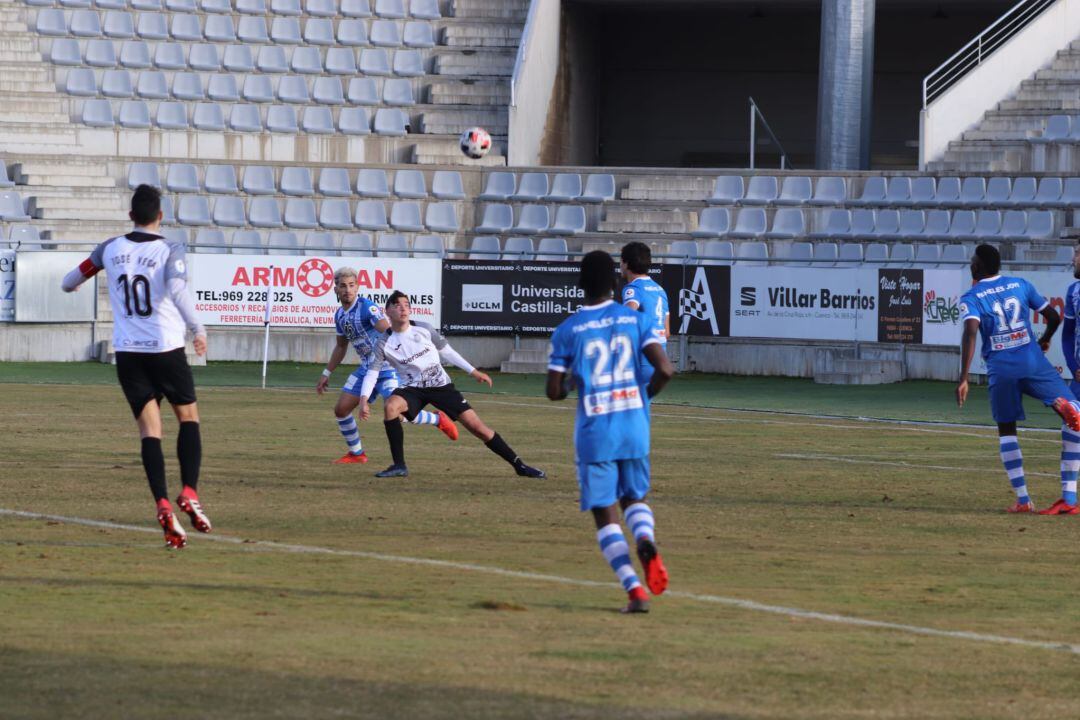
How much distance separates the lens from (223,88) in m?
36.8

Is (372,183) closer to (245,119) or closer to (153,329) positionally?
(245,119)

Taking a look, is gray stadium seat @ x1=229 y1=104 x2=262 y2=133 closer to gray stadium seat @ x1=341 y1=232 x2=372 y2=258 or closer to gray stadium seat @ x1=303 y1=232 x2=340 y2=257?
gray stadium seat @ x1=303 y1=232 x2=340 y2=257

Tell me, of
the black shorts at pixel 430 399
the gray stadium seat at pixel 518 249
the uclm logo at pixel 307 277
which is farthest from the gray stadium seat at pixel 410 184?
the black shorts at pixel 430 399

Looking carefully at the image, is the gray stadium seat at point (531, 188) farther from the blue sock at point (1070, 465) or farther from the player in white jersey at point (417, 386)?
the blue sock at point (1070, 465)

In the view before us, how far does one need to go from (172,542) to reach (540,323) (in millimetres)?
20610

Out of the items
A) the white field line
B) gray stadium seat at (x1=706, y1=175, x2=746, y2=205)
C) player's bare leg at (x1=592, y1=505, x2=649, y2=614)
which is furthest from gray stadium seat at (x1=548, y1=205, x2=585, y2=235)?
player's bare leg at (x1=592, y1=505, x2=649, y2=614)

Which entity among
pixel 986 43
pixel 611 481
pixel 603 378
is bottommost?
pixel 611 481

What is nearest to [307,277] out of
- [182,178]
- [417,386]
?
[182,178]

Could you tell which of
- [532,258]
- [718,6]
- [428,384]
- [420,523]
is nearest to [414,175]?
[532,258]

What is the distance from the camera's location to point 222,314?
30.3 metres

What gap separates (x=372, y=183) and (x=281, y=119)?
10.2 feet

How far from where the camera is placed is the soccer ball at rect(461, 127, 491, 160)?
34.3 metres

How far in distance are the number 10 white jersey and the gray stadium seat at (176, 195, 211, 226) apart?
76.4 ft

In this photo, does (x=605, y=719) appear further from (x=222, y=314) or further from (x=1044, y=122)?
(x=1044, y=122)
